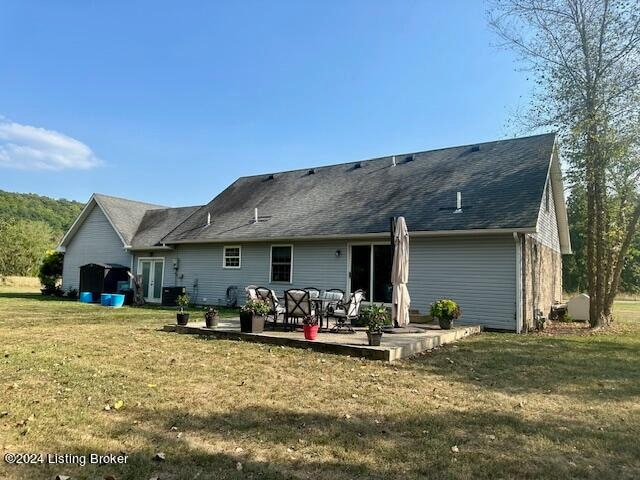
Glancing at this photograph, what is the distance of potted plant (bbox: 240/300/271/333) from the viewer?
29.3 feet

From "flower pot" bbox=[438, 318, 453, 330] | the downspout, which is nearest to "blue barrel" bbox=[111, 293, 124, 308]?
"flower pot" bbox=[438, 318, 453, 330]

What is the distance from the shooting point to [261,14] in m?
11.3

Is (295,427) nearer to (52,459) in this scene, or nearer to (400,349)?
(52,459)

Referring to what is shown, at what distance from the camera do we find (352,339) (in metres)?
8.23

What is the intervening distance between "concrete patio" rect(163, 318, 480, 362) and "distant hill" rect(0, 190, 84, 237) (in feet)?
156

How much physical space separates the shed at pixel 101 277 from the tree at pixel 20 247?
25263mm

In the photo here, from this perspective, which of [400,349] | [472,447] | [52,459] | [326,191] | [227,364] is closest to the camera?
[52,459]

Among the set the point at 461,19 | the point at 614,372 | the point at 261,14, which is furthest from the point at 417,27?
the point at 614,372

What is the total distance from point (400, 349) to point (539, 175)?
8.02 m

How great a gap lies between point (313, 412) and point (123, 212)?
21.1 meters

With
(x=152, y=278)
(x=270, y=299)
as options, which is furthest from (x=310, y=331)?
(x=152, y=278)

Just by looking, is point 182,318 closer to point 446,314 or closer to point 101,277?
point 446,314

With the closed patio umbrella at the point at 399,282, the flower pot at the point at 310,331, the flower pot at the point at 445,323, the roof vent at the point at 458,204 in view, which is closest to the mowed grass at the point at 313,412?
the flower pot at the point at 310,331

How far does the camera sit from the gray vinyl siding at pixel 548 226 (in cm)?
1374
